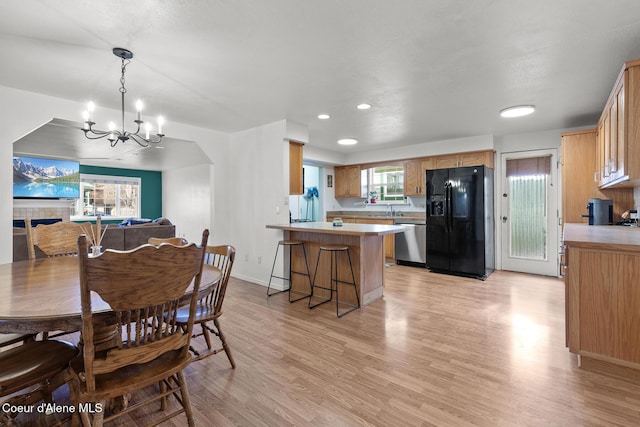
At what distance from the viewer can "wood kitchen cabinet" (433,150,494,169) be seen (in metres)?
5.06

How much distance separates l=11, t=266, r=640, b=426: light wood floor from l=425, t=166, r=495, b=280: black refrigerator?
137cm

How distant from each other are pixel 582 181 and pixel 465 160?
5.63 ft

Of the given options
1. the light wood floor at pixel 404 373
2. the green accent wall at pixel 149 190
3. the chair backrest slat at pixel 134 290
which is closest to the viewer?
the chair backrest slat at pixel 134 290

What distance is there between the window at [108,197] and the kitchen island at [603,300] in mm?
8948

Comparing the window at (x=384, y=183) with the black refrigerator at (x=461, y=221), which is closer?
the black refrigerator at (x=461, y=221)

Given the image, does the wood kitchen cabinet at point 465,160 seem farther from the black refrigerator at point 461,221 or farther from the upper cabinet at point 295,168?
the upper cabinet at point 295,168

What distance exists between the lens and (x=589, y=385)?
1.91 metres

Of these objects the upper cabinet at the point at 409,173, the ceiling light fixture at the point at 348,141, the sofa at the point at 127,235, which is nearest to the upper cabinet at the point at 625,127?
the upper cabinet at the point at 409,173

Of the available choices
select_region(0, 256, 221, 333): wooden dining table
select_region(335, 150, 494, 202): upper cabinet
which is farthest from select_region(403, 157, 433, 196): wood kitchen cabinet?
select_region(0, 256, 221, 333): wooden dining table

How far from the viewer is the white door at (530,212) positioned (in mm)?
4734

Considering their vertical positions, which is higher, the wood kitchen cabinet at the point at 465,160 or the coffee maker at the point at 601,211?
the wood kitchen cabinet at the point at 465,160

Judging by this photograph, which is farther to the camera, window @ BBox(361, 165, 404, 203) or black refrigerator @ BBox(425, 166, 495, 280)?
window @ BBox(361, 165, 404, 203)

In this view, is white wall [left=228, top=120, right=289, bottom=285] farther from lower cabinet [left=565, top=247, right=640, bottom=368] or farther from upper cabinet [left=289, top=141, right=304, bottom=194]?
lower cabinet [left=565, top=247, right=640, bottom=368]

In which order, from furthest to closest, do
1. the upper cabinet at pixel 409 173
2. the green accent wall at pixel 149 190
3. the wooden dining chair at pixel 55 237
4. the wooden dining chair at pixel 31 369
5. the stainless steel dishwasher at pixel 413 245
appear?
the green accent wall at pixel 149 190
the stainless steel dishwasher at pixel 413 245
the upper cabinet at pixel 409 173
the wooden dining chair at pixel 55 237
the wooden dining chair at pixel 31 369
